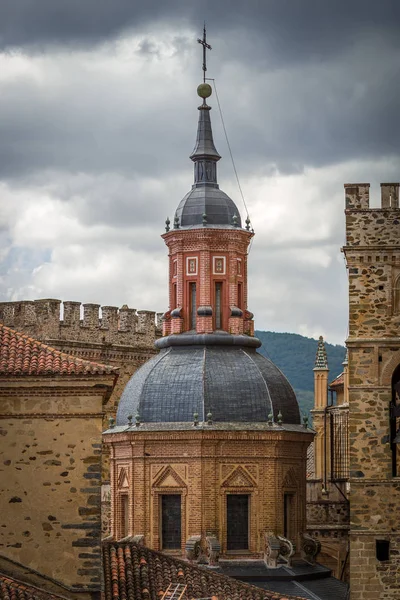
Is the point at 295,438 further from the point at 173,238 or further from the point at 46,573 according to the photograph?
the point at 46,573

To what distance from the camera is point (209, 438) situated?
67.4m

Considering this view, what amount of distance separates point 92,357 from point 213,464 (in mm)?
12897

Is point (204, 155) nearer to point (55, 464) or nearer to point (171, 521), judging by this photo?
point (171, 521)

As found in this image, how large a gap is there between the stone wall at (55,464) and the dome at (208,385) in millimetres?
23010

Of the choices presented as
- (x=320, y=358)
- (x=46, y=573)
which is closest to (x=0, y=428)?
(x=46, y=573)

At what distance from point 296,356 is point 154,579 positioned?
378 feet

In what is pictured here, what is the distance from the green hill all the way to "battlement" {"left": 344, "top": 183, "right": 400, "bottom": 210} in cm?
10066

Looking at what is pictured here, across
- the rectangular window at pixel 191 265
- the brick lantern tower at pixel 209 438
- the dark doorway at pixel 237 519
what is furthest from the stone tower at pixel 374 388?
the rectangular window at pixel 191 265

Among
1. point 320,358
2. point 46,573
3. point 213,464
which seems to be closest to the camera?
point 46,573

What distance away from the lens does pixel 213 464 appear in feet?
222

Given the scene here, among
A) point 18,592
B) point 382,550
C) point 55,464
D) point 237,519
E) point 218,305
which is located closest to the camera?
point 18,592

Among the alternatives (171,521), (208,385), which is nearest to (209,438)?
(208,385)

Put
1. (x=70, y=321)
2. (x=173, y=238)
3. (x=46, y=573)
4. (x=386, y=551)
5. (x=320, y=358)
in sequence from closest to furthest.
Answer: (x=46, y=573) → (x=386, y=551) → (x=173, y=238) → (x=70, y=321) → (x=320, y=358)

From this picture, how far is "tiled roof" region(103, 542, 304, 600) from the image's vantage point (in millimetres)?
46906
